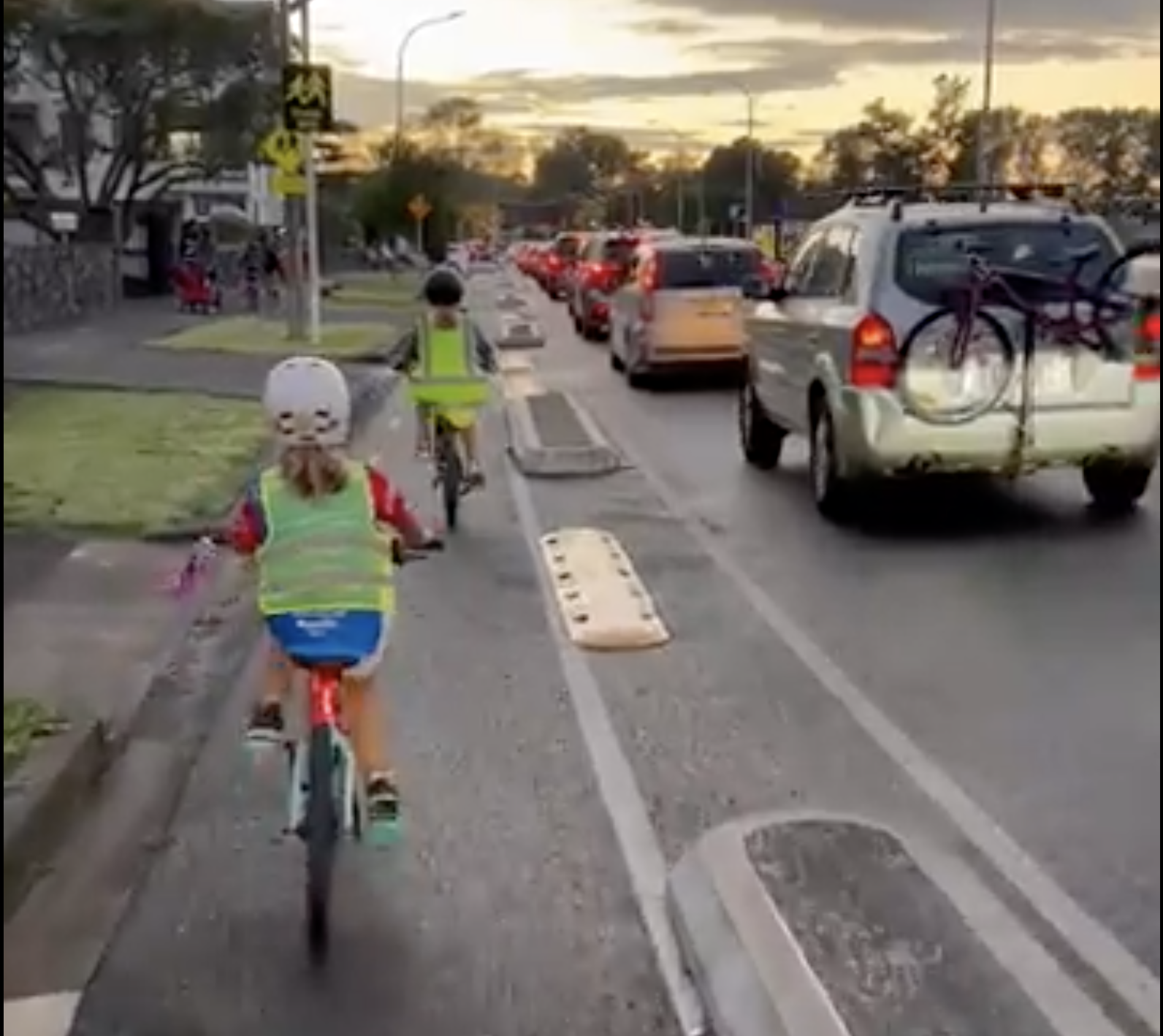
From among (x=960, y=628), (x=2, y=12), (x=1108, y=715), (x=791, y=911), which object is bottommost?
(x=791, y=911)

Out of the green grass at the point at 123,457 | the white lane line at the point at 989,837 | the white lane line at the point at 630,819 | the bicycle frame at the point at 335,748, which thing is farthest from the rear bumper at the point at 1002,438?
the bicycle frame at the point at 335,748

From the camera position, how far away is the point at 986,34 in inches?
74.1

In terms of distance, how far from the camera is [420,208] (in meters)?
2.62

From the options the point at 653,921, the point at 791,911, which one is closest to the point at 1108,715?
the point at 791,911

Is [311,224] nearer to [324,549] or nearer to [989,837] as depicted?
[324,549]

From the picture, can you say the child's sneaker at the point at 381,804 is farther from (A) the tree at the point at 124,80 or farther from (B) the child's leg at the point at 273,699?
(A) the tree at the point at 124,80

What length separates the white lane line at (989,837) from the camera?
1926mm

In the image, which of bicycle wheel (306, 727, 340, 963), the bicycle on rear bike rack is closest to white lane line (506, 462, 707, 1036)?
bicycle wheel (306, 727, 340, 963)

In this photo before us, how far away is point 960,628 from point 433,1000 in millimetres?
1091

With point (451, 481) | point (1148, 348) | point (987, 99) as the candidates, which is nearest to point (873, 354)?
point (987, 99)

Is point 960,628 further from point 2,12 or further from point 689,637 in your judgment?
point 689,637

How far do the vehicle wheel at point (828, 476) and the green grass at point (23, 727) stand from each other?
2.20 metres

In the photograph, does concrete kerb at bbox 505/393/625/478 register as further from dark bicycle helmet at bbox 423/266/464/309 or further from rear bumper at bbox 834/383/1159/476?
rear bumper at bbox 834/383/1159/476

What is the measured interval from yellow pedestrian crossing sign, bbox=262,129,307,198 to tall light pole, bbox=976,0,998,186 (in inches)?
35.4
